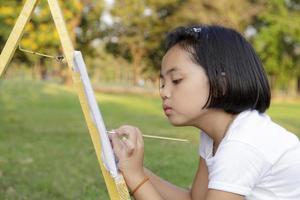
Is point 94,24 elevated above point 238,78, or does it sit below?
below

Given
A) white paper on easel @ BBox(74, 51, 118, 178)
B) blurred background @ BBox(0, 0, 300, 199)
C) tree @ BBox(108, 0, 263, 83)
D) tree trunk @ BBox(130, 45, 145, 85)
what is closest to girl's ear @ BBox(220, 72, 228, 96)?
white paper on easel @ BBox(74, 51, 118, 178)

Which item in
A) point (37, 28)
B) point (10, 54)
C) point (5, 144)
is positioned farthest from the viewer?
point (37, 28)

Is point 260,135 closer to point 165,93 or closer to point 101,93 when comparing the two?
point 165,93

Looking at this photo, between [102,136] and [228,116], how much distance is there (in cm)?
48

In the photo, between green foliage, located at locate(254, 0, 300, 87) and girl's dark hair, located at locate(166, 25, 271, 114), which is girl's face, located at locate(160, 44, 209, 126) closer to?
girl's dark hair, located at locate(166, 25, 271, 114)

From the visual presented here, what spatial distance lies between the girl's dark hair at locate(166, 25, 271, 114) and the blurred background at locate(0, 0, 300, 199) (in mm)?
573

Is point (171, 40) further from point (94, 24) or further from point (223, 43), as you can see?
point (94, 24)

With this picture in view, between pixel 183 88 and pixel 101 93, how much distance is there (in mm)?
27906

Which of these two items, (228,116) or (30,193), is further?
(30,193)

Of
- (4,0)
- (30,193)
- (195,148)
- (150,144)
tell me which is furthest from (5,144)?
(4,0)

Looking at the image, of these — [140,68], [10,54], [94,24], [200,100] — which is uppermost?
[10,54]

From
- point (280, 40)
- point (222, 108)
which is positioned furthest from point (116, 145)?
point (280, 40)

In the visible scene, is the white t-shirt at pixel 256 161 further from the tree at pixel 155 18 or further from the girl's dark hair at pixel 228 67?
the tree at pixel 155 18

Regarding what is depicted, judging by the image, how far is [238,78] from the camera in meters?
1.90
